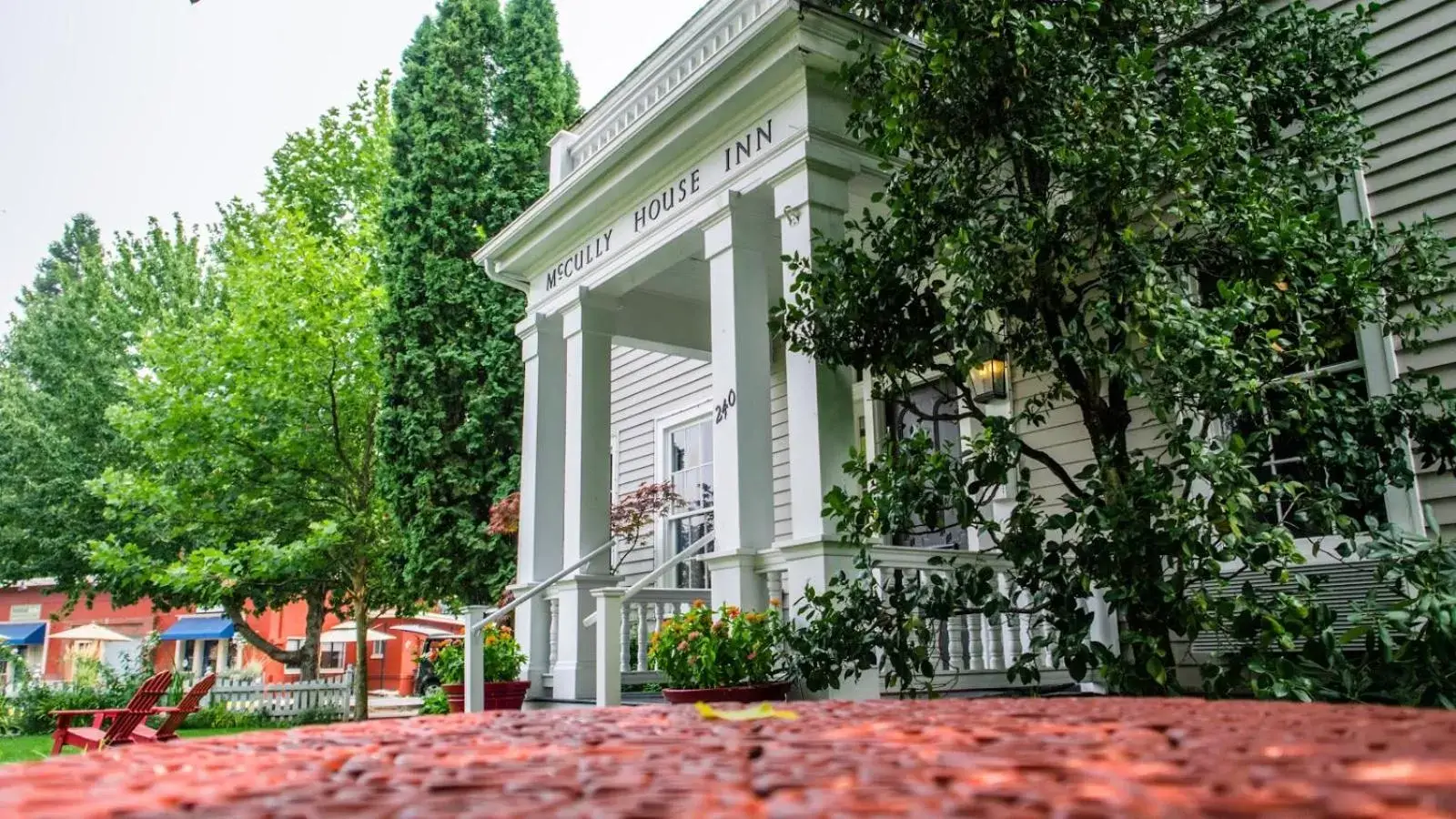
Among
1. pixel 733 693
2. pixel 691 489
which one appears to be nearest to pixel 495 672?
pixel 733 693

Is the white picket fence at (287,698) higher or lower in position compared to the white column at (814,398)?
lower

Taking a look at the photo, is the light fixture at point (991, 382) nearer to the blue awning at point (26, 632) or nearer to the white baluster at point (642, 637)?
the white baluster at point (642, 637)

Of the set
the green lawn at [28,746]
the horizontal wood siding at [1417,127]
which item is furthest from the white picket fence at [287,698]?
the horizontal wood siding at [1417,127]

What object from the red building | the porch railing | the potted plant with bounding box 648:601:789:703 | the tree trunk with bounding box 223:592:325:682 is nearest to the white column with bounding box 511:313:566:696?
the potted plant with bounding box 648:601:789:703

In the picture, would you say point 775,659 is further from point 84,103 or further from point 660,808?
point 84,103

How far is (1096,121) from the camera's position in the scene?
4250 millimetres

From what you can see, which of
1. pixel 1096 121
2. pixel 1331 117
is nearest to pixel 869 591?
pixel 1096 121

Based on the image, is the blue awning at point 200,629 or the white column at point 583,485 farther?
the blue awning at point 200,629

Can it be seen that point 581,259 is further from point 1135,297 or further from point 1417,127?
point 1417,127

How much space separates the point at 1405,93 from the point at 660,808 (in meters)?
6.49

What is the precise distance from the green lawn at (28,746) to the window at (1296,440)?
1025 cm

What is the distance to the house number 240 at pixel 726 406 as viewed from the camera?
19.4 ft

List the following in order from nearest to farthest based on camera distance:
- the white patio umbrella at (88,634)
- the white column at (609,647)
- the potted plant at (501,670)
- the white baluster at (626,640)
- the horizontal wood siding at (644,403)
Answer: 1. the white column at (609,647)
2. the potted plant at (501,670)
3. the white baluster at (626,640)
4. the horizontal wood siding at (644,403)
5. the white patio umbrella at (88,634)

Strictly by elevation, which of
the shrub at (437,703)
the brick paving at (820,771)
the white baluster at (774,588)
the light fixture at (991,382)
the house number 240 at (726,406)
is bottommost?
the shrub at (437,703)
